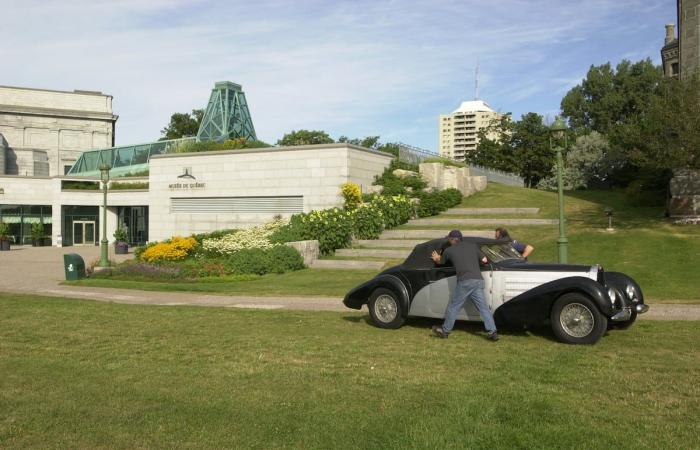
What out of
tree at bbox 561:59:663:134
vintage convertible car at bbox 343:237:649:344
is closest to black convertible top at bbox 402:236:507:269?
vintage convertible car at bbox 343:237:649:344

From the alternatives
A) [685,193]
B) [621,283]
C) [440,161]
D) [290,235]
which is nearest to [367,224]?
[290,235]

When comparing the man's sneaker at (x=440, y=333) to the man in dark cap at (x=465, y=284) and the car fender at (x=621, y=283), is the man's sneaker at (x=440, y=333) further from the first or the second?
the car fender at (x=621, y=283)

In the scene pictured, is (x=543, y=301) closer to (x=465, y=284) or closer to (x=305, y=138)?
(x=465, y=284)

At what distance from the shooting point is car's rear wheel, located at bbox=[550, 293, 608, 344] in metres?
8.34

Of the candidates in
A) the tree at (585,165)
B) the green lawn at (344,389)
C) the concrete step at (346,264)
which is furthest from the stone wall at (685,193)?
the tree at (585,165)

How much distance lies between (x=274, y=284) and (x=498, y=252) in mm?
10421

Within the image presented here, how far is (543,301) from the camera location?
8797 millimetres

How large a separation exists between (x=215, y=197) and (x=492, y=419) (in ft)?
97.2

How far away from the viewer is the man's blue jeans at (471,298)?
8938 millimetres

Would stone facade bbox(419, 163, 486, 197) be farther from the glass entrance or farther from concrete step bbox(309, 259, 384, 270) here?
the glass entrance

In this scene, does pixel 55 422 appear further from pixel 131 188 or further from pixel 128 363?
pixel 131 188

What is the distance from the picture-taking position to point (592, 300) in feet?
27.5

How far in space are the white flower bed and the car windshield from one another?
14486 mm

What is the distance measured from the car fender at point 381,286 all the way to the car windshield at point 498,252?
1511mm
